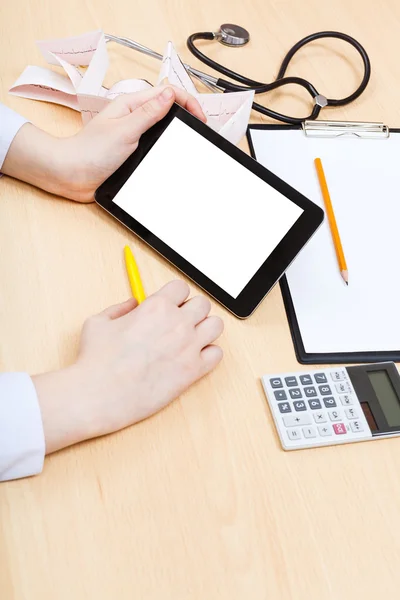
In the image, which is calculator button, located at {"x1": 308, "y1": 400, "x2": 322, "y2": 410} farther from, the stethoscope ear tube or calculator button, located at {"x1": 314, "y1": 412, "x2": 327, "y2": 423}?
the stethoscope ear tube

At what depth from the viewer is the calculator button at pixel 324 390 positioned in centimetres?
58

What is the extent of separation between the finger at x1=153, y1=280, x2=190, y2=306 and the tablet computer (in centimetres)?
Result: 2

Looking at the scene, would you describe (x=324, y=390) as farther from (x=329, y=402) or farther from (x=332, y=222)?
(x=332, y=222)

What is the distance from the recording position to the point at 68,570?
46 cm

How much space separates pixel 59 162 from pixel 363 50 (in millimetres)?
475

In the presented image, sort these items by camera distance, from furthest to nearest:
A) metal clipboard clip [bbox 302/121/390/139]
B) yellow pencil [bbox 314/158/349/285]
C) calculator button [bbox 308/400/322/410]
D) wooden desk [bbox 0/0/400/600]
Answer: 1. metal clipboard clip [bbox 302/121/390/139]
2. yellow pencil [bbox 314/158/349/285]
3. calculator button [bbox 308/400/322/410]
4. wooden desk [bbox 0/0/400/600]

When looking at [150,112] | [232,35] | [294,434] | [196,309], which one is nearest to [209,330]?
[196,309]

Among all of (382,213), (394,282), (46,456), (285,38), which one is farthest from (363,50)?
(46,456)

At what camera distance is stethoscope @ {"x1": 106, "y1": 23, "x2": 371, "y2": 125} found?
808 millimetres

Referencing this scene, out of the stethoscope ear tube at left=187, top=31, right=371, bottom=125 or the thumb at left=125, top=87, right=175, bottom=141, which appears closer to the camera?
the thumb at left=125, top=87, right=175, bottom=141

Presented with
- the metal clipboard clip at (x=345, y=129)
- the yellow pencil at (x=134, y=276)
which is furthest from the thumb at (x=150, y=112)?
the metal clipboard clip at (x=345, y=129)

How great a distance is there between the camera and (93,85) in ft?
2.47

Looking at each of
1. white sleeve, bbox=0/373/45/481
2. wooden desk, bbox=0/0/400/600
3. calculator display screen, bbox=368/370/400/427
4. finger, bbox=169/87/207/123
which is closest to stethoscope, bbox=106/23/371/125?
finger, bbox=169/87/207/123

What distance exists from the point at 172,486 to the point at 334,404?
170mm
